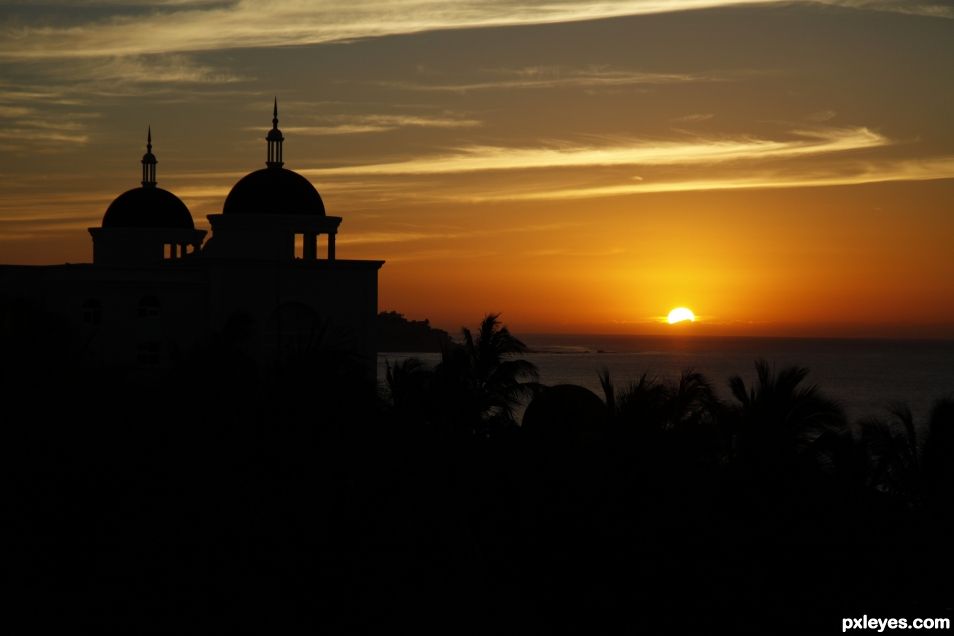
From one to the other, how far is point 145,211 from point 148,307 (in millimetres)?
5604

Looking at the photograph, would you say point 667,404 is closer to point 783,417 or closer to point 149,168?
point 783,417

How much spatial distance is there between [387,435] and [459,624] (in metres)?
5.21

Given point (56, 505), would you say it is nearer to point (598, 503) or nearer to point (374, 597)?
point (374, 597)

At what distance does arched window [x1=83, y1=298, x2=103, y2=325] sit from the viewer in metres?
41.1

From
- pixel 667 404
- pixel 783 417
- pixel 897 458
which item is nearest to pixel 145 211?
pixel 667 404

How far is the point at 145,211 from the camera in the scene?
45.9 meters

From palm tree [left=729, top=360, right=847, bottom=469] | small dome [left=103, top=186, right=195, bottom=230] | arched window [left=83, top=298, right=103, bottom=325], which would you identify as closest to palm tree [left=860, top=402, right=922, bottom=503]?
palm tree [left=729, top=360, right=847, bottom=469]

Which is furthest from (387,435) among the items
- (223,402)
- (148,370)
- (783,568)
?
(148,370)

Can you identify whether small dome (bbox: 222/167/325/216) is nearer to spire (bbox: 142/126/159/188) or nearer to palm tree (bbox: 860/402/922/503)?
spire (bbox: 142/126/159/188)

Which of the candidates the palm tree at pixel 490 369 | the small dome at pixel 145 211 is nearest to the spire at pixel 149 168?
the small dome at pixel 145 211

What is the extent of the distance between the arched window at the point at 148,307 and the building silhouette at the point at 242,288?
3cm

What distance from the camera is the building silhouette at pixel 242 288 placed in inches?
1608

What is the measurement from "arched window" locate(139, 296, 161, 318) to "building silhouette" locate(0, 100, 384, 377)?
0.03 metres

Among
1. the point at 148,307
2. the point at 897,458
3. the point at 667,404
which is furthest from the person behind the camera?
the point at 148,307
